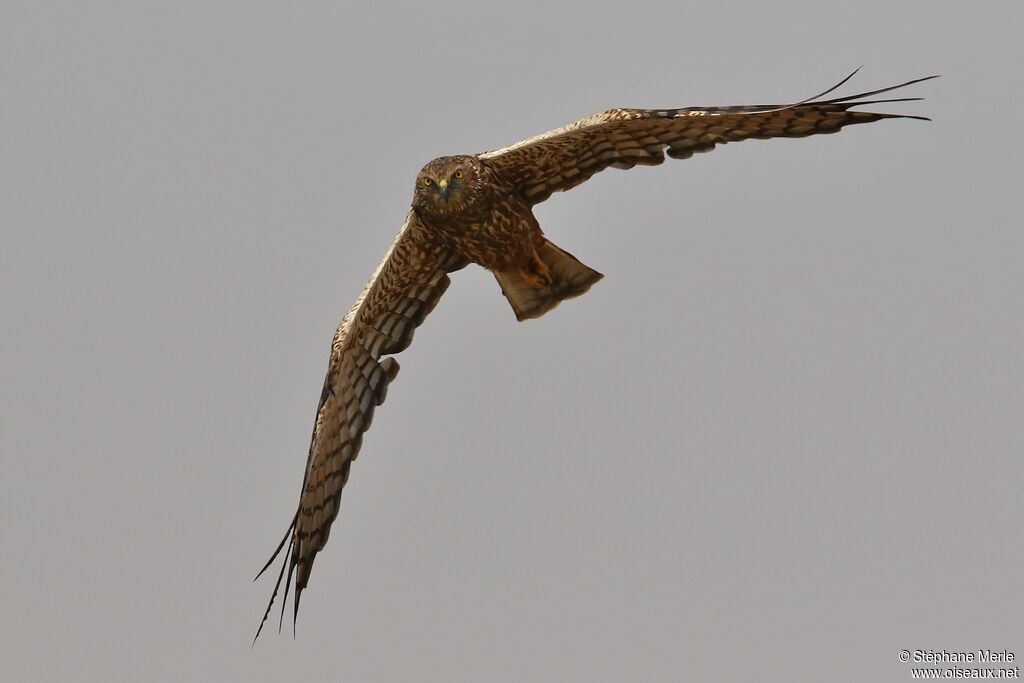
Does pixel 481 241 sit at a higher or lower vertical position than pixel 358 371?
higher

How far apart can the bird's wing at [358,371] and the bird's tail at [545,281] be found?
0.46m

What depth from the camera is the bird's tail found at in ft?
37.1

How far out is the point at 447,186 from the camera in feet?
34.2

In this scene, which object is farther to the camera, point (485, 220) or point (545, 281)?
point (545, 281)

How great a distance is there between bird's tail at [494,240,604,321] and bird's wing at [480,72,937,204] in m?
0.52

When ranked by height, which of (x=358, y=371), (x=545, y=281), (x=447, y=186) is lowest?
(x=358, y=371)

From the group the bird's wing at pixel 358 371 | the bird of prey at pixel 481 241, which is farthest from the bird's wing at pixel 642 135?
the bird's wing at pixel 358 371

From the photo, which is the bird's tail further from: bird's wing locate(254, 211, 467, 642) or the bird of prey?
bird's wing locate(254, 211, 467, 642)

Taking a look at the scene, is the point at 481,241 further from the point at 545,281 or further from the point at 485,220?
the point at 545,281

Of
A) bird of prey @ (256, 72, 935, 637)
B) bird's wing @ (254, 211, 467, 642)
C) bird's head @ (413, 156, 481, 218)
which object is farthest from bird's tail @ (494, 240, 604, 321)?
bird's head @ (413, 156, 481, 218)

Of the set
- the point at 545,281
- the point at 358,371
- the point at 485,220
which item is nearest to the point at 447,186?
the point at 485,220

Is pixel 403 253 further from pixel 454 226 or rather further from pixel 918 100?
pixel 918 100

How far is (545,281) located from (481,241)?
780 millimetres

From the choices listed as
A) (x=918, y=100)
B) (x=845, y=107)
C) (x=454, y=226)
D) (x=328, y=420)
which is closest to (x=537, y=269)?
(x=454, y=226)
